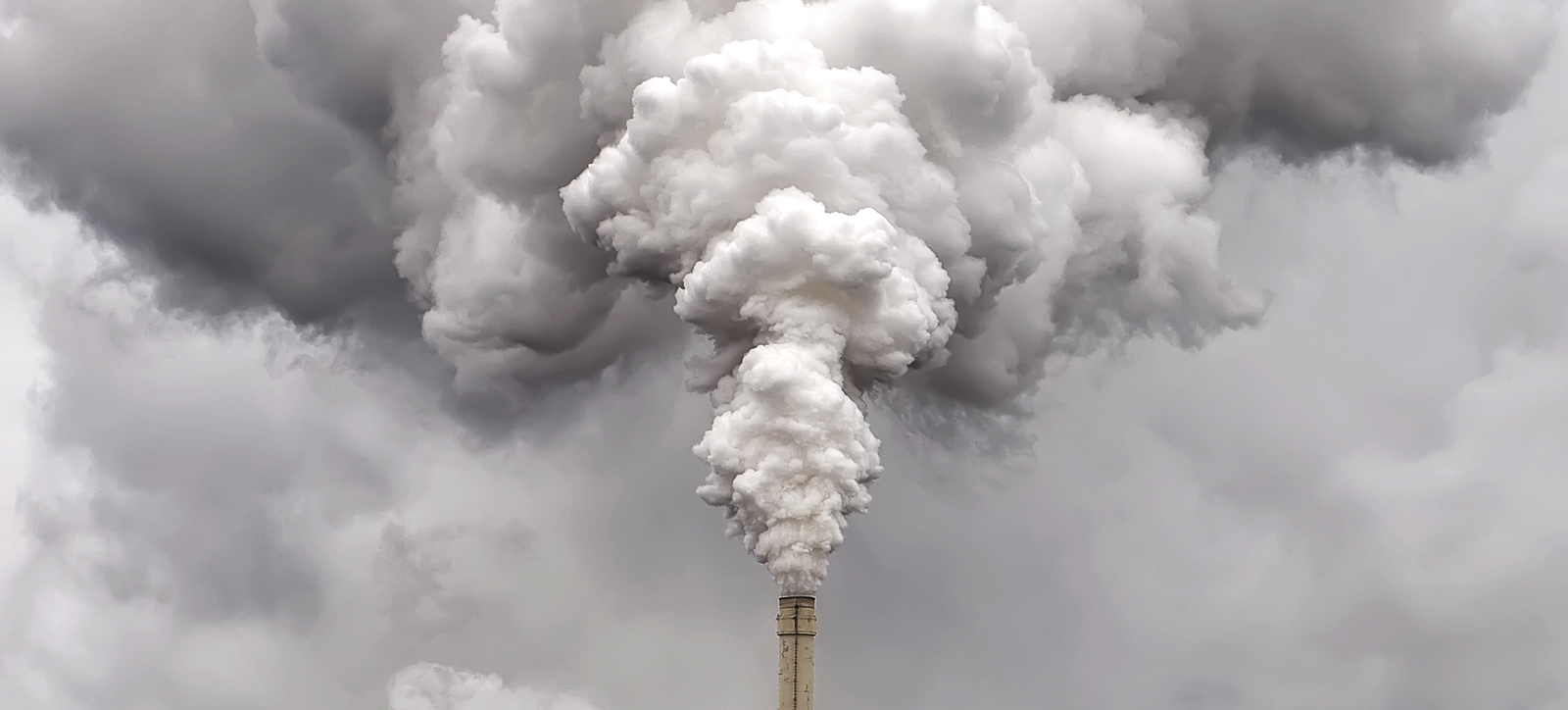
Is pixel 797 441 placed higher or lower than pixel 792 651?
higher

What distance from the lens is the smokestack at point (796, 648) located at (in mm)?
55781

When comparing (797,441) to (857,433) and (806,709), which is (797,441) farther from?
(806,709)

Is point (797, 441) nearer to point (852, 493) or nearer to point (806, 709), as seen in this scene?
point (852, 493)

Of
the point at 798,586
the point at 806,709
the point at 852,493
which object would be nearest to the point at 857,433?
the point at 852,493

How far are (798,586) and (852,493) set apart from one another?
3.91m

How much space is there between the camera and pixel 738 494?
185 ft

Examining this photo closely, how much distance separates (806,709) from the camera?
2229 inches

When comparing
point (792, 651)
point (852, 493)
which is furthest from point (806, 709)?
point (852, 493)

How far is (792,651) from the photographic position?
5581 centimetres

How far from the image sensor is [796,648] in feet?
183

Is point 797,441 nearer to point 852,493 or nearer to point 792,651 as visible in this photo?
point 852,493

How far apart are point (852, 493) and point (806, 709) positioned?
802 cm

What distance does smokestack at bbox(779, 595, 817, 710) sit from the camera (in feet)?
183

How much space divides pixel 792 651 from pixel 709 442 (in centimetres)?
817
